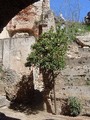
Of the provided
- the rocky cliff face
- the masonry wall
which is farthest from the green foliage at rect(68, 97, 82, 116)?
the rocky cliff face

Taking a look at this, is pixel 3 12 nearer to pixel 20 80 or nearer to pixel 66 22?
pixel 20 80

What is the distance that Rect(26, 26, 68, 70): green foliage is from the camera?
1464cm

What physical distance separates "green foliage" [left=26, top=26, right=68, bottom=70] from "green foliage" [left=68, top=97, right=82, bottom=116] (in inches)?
52.8

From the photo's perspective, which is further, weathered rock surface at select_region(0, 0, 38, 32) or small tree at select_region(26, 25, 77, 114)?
small tree at select_region(26, 25, 77, 114)

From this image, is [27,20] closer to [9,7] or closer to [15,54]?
[15,54]

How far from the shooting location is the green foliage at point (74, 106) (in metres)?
14.6

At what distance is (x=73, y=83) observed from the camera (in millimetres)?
15695

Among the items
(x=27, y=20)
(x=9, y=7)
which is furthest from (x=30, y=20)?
(x=9, y=7)

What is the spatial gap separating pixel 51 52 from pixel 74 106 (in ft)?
7.07

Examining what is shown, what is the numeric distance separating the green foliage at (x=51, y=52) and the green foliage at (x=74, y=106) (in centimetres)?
134

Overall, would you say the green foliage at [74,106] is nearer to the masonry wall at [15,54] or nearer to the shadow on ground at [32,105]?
the shadow on ground at [32,105]

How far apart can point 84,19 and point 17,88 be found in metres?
14.1

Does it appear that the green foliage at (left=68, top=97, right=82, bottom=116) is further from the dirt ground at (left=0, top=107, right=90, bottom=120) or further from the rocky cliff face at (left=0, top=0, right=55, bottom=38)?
the rocky cliff face at (left=0, top=0, right=55, bottom=38)

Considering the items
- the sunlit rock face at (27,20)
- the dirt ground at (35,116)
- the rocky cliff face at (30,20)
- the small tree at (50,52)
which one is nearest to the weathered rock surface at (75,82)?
the dirt ground at (35,116)
